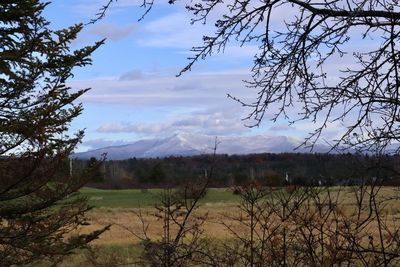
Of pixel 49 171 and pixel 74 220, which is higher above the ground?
pixel 49 171

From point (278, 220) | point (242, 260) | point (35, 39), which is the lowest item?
Result: point (242, 260)

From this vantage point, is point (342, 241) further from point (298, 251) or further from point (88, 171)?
point (88, 171)

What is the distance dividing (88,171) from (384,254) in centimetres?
757

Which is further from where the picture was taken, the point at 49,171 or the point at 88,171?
the point at 88,171

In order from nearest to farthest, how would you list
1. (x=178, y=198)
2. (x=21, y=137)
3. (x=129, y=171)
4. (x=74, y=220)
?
(x=178, y=198) < (x=21, y=137) < (x=74, y=220) < (x=129, y=171)

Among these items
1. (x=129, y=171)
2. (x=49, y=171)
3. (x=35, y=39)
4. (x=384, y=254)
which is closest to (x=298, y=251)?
(x=384, y=254)

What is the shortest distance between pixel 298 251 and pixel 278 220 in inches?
18.3

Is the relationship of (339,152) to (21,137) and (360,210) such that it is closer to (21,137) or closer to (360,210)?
(360,210)

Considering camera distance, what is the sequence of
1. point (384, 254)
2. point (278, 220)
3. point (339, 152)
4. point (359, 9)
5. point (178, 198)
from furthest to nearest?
point (178, 198), point (278, 220), point (339, 152), point (384, 254), point (359, 9)

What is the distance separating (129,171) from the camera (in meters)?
87.8

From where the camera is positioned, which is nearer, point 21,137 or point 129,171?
point 21,137

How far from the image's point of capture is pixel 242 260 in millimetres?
5254

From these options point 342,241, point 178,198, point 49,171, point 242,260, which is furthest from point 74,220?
point 342,241

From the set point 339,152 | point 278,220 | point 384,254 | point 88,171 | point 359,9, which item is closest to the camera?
point 359,9
